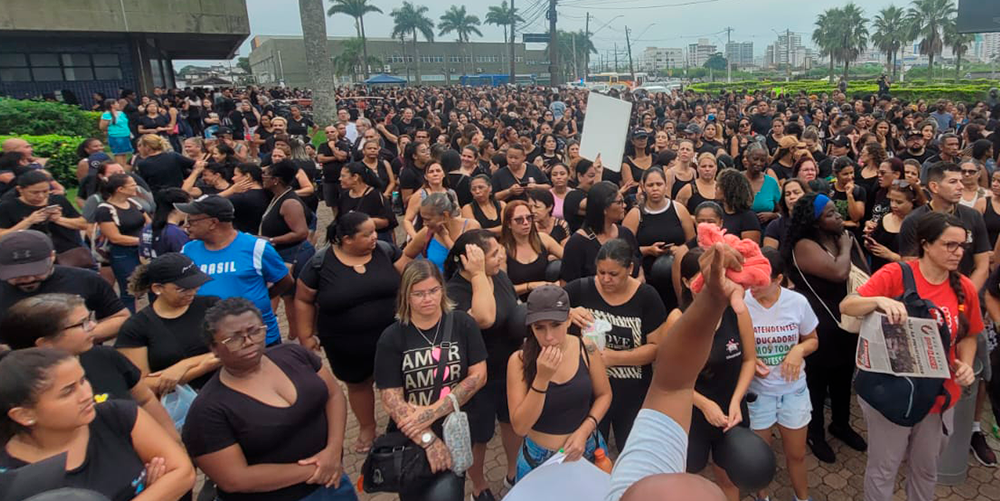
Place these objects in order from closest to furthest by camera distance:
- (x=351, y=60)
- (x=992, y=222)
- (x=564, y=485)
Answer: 1. (x=564, y=485)
2. (x=992, y=222)
3. (x=351, y=60)

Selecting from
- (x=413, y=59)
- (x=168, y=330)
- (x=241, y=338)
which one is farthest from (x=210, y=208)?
(x=413, y=59)

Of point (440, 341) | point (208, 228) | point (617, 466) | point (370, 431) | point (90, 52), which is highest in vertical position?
point (90, 52)

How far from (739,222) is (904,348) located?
7.32ft

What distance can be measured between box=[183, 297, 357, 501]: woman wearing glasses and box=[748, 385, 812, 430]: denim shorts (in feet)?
7.79

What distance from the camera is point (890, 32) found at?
62969 mm

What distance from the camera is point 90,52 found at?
81.1ft

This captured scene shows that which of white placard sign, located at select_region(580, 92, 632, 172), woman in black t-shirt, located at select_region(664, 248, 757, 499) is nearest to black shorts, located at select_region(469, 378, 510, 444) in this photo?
woman in black t-shirt, located at select_region(664, 248, 757, 499)

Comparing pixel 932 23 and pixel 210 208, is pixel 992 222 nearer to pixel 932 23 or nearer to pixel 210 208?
pixel 210 208

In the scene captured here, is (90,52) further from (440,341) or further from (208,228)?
(440,341)

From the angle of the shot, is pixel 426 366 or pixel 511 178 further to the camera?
pixel 511 178

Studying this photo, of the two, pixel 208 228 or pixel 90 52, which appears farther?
pixel 90 52

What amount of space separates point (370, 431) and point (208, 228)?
1.94 meters

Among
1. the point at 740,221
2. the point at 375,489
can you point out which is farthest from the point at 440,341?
the point at 740,221

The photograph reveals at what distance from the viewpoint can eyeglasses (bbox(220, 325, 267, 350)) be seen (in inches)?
102
